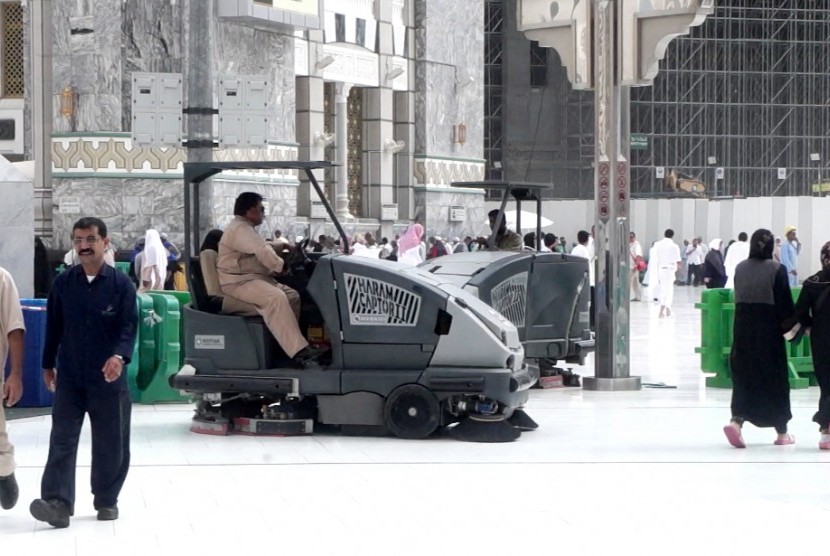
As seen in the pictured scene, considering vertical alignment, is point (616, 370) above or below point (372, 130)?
below

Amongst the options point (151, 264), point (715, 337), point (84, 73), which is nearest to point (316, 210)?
point (84, 73)

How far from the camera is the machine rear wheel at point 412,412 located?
11.7m

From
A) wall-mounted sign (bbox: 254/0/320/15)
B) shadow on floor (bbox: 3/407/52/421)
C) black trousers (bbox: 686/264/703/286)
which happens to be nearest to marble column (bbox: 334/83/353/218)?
wall-mounted sign (bbox: 254/0/320/15)

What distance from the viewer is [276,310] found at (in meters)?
11.7

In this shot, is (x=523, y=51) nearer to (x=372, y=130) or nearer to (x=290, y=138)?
(x=372, y=130)

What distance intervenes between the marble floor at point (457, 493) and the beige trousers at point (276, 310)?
2.35ft

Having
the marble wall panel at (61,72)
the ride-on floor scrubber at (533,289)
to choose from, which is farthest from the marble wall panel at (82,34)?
the ride-on floor scrubber at (533,289)

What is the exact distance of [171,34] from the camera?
1101 inches

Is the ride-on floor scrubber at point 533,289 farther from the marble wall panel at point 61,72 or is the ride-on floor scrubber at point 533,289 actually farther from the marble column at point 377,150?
the marble column at point 377,150

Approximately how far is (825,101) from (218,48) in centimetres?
3993

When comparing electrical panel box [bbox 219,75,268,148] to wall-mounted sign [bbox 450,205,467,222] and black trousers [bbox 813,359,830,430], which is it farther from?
wall-mounted sign [bbox 450,205,467,222]

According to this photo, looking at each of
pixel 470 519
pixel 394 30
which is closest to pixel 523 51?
pixel 394 30

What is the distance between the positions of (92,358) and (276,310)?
140 inches

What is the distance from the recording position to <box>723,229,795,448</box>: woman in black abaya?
11.4 metres
